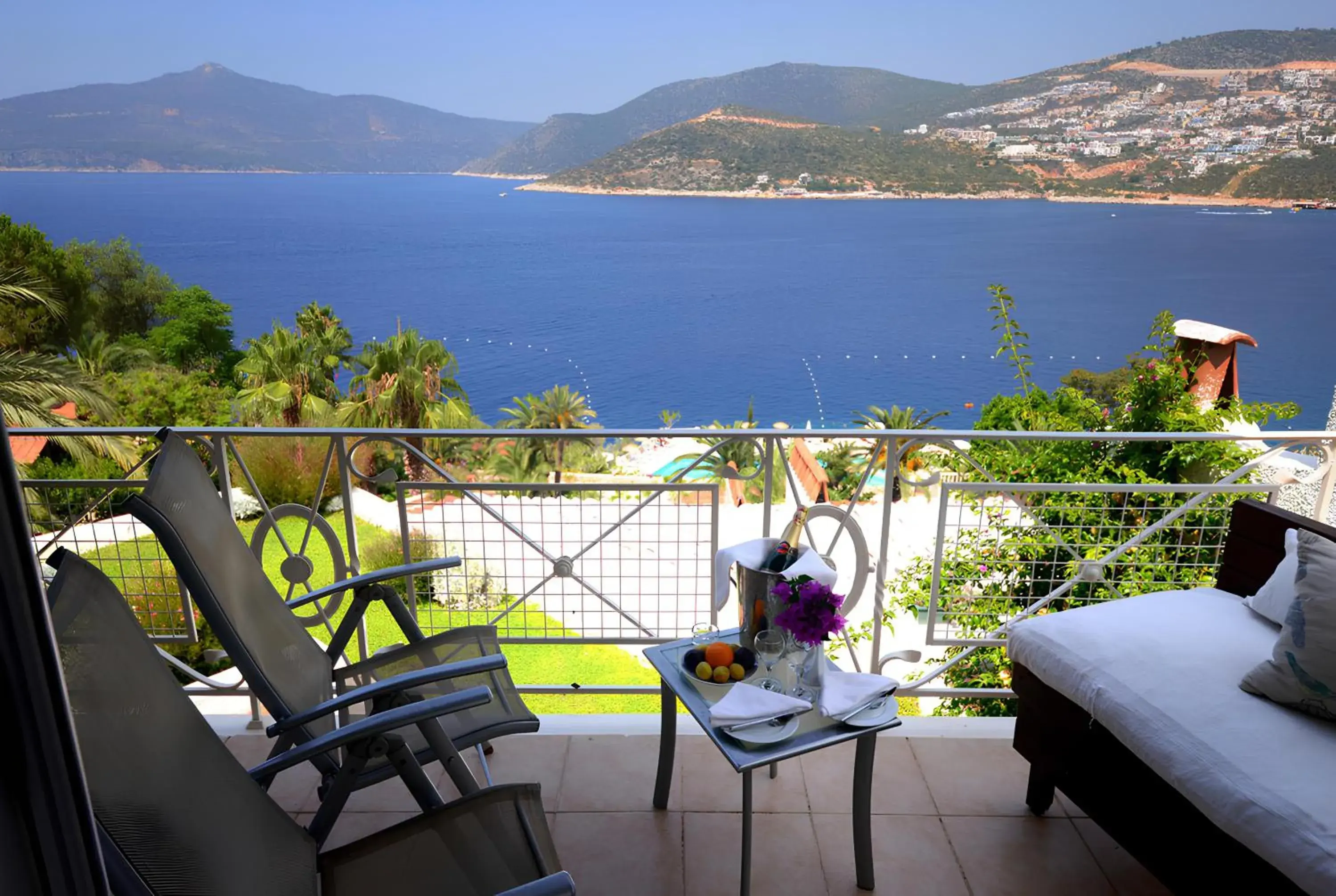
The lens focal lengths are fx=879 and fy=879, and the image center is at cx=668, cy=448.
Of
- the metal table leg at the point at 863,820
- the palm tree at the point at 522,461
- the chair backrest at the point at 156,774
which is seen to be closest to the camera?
the chair backrest at the point at 156,774

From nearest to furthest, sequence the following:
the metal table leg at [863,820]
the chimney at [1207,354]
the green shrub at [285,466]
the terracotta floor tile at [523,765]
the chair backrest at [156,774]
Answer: the chair backrest at [156,774]
the metal table leg at [863,820]
the terracotta floor tile at [523,765]
the chimney at [1207,354]
the green shrub at [285,466]

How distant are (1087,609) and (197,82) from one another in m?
81.5

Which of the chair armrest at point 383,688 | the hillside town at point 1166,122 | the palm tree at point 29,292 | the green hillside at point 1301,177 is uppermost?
the hillside town at point 1166,122

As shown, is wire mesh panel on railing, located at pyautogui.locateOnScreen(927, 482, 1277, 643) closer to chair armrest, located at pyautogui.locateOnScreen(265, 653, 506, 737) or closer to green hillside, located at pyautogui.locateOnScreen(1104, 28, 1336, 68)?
chair armrest, located at pyautogui.locateOnScreen(265, 653, 506, 737)

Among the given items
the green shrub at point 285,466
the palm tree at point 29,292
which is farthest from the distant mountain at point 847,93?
the green shrub at point 285,466

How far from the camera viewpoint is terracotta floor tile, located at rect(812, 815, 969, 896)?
6.88ft

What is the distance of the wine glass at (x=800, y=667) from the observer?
201cm

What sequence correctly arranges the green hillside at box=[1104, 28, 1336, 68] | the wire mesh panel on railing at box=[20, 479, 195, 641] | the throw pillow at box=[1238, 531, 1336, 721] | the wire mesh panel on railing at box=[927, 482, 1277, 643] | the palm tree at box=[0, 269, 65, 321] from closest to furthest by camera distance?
1. the throw pillow at box=[1238, 531, 1336, 721]
2. the wire mesh panel on railing at box=[20, 479, 195, 641]
3. the wire mesh panel on railing at box=[927, 482, 1277, 643]
4. the palm tree at box=[0, 269, 65, 321]
5. the green hillside at box=[1104, 28, 1336, 68]

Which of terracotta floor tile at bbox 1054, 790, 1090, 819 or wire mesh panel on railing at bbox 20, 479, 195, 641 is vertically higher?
wire mesh panel on railing at bbox 20, 479, 195, 641

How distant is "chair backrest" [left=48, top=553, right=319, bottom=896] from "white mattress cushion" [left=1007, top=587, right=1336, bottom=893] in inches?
65.8

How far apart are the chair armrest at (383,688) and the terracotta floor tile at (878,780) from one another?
3.41 ft

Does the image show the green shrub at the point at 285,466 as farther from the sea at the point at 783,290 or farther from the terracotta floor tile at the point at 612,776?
the sea at the point at 783,290

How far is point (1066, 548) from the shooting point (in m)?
2.80

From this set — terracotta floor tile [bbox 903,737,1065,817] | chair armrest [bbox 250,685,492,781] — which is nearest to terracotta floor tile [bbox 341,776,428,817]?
chair armrest [bbox 250,685,492,781]
